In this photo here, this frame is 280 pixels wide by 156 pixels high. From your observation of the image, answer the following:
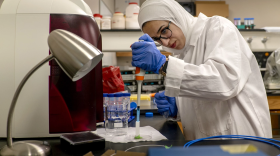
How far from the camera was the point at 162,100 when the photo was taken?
1.51 meters

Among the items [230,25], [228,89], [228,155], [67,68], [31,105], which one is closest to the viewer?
[228,155]

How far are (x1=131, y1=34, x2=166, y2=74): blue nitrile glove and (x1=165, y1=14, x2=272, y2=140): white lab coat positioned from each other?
73 mm

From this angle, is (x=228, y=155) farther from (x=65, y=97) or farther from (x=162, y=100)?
(x=162, y=100)

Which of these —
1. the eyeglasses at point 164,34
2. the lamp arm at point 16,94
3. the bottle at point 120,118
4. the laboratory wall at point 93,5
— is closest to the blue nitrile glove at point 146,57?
the bottle at point 120,118

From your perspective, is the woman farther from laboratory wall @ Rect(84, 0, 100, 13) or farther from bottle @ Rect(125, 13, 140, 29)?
laboratory wall @ Rect(84, 0, 100, 13)

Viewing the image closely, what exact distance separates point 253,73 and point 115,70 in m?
0.82

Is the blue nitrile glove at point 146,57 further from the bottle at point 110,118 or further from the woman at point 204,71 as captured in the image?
the bottle at point 110,118

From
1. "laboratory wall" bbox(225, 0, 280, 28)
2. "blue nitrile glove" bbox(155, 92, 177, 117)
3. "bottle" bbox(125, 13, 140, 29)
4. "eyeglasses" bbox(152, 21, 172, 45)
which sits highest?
"laboratory wall" bbox(225, 0, 280, 28)

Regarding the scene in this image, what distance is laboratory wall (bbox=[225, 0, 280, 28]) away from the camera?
18.7ft

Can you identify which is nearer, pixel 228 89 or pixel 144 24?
pixel 228 89

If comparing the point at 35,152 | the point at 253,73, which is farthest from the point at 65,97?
the point at 253,73

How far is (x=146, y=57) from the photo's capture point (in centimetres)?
110

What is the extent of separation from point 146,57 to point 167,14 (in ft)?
1.45

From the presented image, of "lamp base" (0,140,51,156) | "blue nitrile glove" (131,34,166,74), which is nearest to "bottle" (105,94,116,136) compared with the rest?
"blue nitrile glove" (131,34,166,74)
